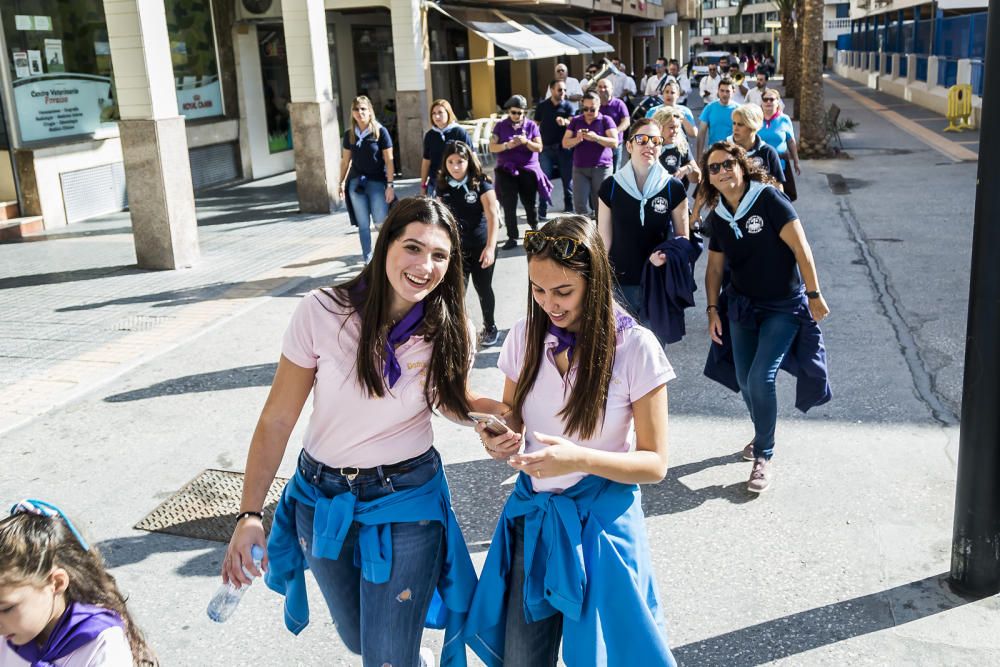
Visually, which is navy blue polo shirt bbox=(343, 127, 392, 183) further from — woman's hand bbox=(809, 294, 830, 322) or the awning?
the awning

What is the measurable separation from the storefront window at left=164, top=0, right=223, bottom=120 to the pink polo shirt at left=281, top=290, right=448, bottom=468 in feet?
49.3

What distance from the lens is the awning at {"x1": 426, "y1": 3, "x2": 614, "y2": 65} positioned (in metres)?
22.0

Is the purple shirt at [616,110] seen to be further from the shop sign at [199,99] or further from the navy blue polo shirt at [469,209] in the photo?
the shop sign at [199,99]

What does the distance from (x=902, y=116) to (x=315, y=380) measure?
30.4 m

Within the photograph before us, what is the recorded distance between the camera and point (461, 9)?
74.4ft

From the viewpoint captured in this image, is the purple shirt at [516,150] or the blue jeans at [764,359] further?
the purple shirt at [516,150]

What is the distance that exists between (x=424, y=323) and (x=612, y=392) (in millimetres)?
602

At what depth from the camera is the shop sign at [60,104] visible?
1353 centimetres

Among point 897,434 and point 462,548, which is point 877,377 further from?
point 462,548

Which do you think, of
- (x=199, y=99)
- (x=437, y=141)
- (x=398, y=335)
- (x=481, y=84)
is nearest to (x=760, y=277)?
(x=398, y=335)

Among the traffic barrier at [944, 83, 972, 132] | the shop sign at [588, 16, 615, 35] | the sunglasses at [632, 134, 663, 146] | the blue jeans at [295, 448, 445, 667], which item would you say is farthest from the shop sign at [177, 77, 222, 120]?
the shop sign at [588, 16, 615, 35]

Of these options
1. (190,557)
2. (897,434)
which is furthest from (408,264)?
(897,434)

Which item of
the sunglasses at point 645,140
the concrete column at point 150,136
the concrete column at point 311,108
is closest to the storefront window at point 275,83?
the concrete column at point 311,108

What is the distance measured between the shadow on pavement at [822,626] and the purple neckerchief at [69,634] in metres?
2.22
